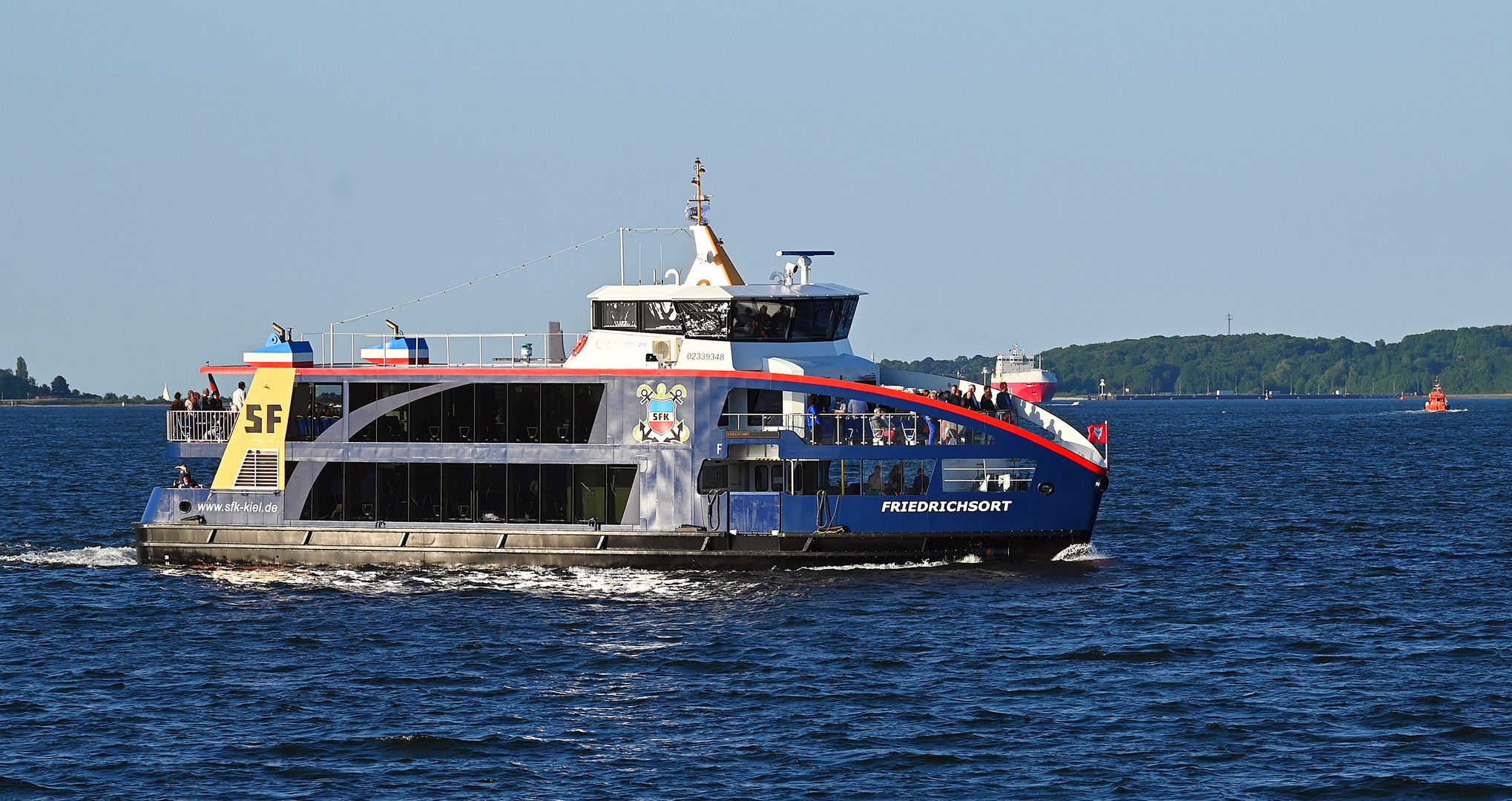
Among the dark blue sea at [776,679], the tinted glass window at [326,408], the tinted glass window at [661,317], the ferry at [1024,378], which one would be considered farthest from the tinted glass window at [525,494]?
the ferry at [1024,378]

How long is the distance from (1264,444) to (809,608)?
83.7 meters

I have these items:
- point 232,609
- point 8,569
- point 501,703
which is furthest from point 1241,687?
point 8,569

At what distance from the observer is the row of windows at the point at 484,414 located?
35750 mm

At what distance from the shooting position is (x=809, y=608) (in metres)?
31.8

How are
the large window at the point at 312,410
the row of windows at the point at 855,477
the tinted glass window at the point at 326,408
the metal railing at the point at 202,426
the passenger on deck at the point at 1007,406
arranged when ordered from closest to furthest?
the row of windows at the point at 855,477
the passenger on deck at the point at 1007,406
the large window at the point at 312,410
the tinted glass window at the point at 326,408
the metal railing at the point at 202,426

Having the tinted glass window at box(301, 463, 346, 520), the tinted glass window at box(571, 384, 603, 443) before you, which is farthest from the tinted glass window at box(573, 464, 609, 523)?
the tinted glass window at box(301, 463, 346, 520)

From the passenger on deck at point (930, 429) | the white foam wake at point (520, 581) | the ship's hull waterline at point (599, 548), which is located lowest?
the white foam wake at point (520, 581)

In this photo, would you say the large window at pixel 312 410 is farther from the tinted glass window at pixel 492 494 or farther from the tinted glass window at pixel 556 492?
the tinted glass window at pixel 556 492

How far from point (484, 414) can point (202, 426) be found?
287 inches

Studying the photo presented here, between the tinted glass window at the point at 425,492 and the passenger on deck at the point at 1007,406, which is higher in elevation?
the passenger on deck at the point at 1007,406

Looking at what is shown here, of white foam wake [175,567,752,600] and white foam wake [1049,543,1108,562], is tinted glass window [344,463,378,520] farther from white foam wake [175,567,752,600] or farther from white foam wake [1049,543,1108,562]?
white foam wake [1049,543,1108,562]

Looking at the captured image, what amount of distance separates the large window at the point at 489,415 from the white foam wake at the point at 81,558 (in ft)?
27.8

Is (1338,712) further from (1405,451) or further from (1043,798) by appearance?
(1405,451)

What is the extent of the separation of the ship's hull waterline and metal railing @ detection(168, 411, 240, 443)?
229 cm
